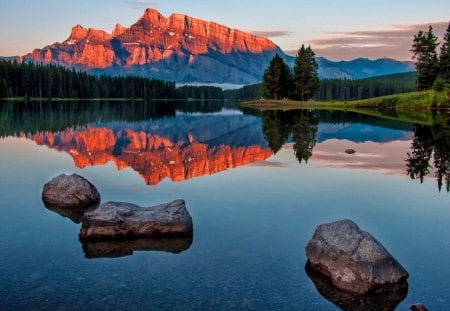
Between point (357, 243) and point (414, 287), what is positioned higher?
point (357, 243)

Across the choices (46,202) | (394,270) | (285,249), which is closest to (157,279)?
(285,249)

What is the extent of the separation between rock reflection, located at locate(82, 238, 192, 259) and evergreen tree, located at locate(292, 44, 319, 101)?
456ft

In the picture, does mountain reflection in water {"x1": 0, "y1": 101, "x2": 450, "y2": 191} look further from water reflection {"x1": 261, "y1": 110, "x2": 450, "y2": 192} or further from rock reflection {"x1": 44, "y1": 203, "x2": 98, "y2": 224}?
rock reflection {"x1": 44, "y1": 203, "x2": 98, "y2": 224}

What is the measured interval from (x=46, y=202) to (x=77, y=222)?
3.76 metres

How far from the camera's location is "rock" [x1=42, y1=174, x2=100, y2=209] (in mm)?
21766

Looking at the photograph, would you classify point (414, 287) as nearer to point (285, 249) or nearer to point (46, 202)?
point (285, 249)

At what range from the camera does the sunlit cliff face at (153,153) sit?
31.6 metres

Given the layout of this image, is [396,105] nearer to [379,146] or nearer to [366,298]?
[379,146]

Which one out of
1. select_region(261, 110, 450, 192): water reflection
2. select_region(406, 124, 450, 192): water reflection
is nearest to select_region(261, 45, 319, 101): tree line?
select_region(261, 110, 450, 192): water reflection

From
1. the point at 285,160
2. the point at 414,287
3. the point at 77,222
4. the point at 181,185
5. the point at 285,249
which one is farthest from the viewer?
the point at 285,160

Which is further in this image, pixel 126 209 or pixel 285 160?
pixel 285 160

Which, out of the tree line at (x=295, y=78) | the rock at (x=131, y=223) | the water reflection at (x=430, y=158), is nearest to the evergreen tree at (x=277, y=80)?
the tree line at (x=295, y=78)

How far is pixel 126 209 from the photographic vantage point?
59.4ft

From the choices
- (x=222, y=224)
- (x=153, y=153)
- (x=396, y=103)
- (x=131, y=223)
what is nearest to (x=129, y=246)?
(x=131, y=223)
